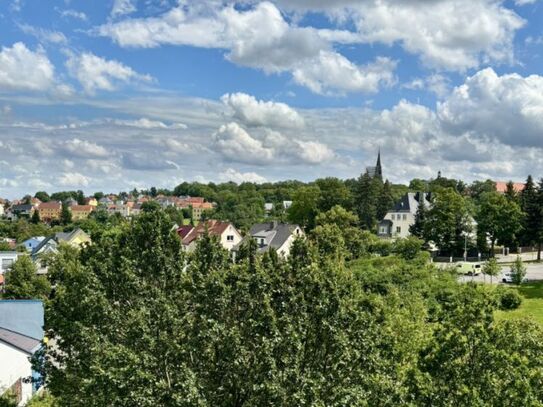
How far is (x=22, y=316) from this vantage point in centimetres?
2425

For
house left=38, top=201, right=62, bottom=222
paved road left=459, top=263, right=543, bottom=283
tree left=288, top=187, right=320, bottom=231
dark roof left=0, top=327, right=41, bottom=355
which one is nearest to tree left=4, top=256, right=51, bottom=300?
dark roof left=0, top=327, right=41, bottom=355

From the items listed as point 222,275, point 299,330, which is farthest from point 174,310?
point 299,330

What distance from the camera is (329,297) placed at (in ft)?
34.9

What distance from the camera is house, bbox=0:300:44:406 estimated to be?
2050 centimetres

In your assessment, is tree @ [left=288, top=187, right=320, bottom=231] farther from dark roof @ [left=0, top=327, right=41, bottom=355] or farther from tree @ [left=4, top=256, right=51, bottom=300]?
dark roof @ [left=0, top=327, right=41, bottom=355]

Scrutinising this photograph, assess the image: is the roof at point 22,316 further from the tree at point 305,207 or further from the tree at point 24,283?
the tree at point 305,207

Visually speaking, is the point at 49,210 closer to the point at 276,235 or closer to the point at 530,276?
the point at 276,235

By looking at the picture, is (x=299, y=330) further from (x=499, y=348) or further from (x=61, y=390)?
(x=61, y=390)

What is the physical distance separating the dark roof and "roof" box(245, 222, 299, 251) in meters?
42.0

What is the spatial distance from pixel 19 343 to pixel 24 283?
68.4 ft

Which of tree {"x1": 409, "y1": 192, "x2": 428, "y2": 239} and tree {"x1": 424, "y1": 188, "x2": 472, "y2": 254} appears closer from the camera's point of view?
tree {"x1": 424, "y1": 188, "x2": 472, "y2": 254}

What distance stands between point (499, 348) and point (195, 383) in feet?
20.1

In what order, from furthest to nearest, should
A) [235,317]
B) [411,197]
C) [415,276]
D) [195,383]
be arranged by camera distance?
[411,197]
[415,276]
[235,317]
[195,383]

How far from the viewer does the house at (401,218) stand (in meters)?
83.3
